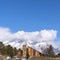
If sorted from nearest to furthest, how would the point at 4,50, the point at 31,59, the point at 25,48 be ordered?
the point at 31,59 < the point at 25,48 < the point at 4,50

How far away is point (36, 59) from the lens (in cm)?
2959

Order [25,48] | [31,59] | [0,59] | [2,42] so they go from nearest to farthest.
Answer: [31,59], [0,59], [25,48], [2,42]

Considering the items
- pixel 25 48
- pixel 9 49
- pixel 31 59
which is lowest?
pixel 31 59

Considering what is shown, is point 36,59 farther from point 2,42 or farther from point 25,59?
point 2,42

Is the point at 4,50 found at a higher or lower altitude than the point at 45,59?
higher

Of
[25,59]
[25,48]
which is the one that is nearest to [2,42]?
[25,48]

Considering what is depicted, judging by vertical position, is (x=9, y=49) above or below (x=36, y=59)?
above

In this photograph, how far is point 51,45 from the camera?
96188mm

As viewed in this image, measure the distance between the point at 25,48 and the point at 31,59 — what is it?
12.3 m

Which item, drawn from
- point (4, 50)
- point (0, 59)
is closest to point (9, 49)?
point (4, 50)

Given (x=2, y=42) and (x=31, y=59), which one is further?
(x=2, y=42)

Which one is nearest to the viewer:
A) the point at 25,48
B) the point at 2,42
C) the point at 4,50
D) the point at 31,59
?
the point at 31,59

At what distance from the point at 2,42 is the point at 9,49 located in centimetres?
1402

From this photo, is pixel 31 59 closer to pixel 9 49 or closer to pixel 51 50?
pixel 9 49
